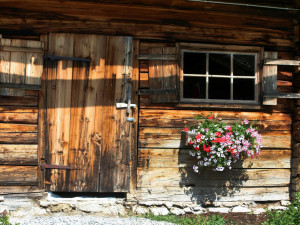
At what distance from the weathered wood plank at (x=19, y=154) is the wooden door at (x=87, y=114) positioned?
19 cm

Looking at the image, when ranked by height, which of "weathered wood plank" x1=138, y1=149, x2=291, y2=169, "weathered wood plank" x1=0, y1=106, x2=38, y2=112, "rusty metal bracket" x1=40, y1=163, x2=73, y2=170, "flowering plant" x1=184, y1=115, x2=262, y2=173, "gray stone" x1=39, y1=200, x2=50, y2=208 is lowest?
"gray stone" x1=39, y1=200, x2=50, y2=208

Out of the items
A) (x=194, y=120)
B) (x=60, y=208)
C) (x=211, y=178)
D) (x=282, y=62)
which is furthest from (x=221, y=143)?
(x=60, y=208)

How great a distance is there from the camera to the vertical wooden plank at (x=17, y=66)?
406 centimetres

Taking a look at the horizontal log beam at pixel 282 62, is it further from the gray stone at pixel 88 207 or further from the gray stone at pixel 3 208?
the gray stone at pixel 3 208

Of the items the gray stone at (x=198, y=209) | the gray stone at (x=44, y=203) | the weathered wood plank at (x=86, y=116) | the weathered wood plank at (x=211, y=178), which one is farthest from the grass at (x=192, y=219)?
the gray stone at (x=44, y=203)

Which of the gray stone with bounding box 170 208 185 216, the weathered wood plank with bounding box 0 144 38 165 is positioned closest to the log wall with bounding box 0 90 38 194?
the weathered wood plank with bounding box 0 144 38 165

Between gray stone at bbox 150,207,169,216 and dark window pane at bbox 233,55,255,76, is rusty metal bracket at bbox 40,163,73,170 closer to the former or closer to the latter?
gray stone at bbox 150,207,169,216

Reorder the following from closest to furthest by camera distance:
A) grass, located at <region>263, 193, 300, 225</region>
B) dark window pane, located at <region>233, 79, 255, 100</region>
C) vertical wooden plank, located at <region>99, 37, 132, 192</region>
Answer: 1. grass, located at <region>263, 193, 300, 225</region>
2. vertical wooden plank, located at <region>99, 37, 132, 192</region>
3. dark window pane, located at <region>233, 79, 255, 100</region>

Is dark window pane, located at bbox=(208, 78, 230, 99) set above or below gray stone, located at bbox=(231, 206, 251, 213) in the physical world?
above

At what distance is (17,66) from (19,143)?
1.02 meters

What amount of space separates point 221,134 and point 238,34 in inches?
60.3

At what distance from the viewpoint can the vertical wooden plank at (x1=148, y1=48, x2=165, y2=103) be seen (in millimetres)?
4352

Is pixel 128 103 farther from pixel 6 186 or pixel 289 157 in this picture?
pixel 289 157

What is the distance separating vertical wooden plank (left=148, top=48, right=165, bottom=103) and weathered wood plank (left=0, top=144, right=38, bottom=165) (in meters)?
1.77
